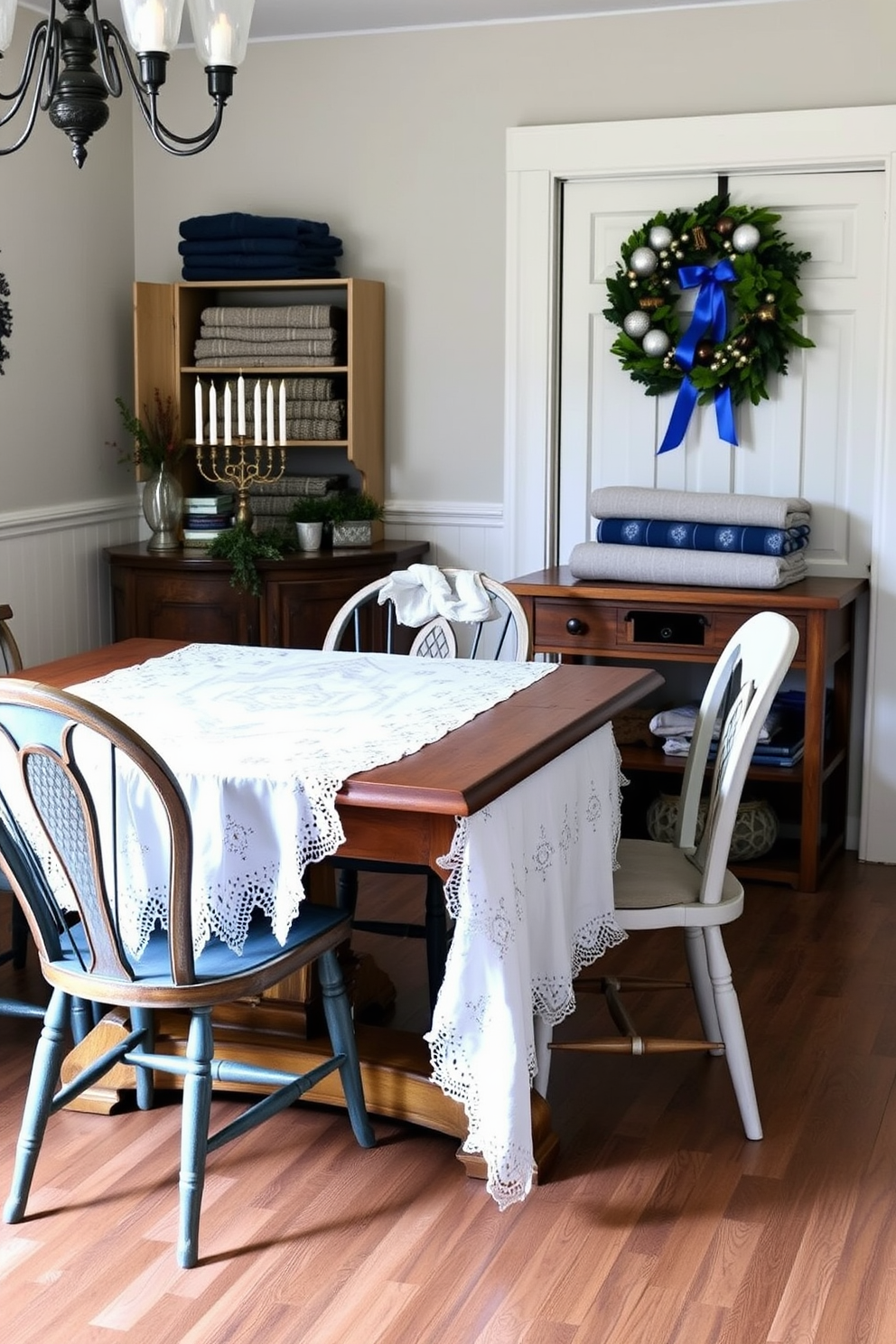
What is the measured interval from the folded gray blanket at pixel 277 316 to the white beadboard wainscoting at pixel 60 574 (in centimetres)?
72

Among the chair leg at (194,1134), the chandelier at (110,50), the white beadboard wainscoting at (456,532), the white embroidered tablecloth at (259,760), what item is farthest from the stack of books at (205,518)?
the chair leg at (194,1134)

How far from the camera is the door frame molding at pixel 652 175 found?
425cm

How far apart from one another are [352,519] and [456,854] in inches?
101

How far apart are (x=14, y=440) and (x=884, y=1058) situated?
296 cm

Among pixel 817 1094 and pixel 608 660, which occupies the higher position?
pixel 608 660

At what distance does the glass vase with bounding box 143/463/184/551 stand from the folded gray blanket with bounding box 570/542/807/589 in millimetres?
1294

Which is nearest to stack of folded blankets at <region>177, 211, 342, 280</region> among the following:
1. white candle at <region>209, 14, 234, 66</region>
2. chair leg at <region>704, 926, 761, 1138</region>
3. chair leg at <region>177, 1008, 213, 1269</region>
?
white candle at <region>209, 14, 234, 66</region>

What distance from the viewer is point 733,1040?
2662mm

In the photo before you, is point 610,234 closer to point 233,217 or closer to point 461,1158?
point 233,217

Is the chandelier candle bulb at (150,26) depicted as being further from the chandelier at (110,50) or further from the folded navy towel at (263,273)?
the folded navy towel at (263,273)

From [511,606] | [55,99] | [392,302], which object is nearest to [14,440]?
[392,302]

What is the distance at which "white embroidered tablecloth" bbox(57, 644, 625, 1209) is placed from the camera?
2.24 m

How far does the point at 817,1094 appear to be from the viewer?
9.35 feet

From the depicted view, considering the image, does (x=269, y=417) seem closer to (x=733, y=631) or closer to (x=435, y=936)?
(x=733, y=631)
